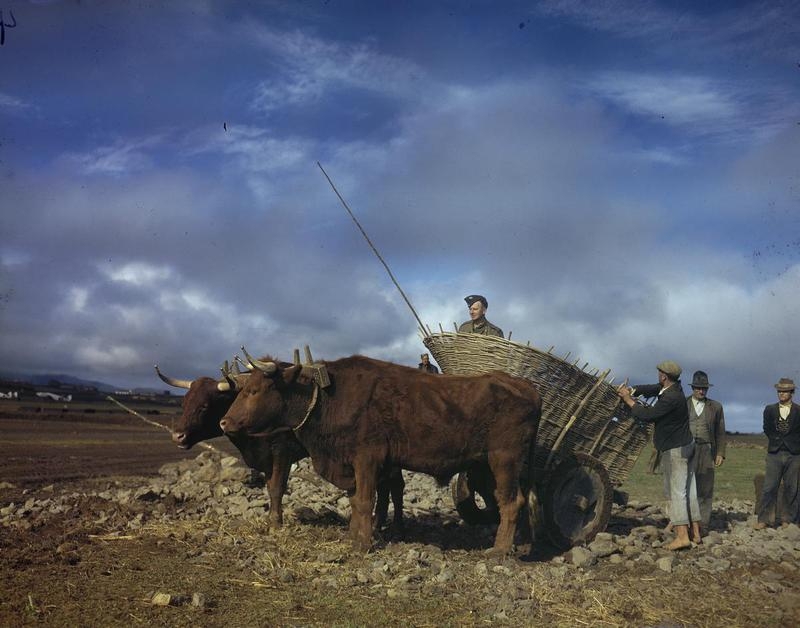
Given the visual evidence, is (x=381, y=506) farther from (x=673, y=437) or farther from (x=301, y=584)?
(x=673, y=437)

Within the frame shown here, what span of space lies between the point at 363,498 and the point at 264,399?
196 centimetres

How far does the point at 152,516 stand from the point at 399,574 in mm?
5115

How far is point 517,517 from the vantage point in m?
10.1

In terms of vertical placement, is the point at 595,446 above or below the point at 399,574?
above

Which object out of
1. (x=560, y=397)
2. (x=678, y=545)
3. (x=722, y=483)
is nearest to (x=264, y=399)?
(x=560, y=397)

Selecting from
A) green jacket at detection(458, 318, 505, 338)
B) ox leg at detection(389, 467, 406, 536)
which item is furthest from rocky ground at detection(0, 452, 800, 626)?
green jacket at detection(458, 318, 505, 338)

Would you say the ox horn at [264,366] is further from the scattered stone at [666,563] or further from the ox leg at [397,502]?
the scattered stone at [666,563]

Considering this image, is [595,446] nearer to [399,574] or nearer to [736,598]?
[736,598]

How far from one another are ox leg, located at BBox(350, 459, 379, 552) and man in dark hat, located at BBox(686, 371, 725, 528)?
5.77 m

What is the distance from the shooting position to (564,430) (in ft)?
34.4

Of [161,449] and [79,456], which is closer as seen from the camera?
[79,456]

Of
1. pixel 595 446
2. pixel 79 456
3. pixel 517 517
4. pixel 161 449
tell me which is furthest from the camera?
pixel 161 449

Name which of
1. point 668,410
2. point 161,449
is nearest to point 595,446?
point 668,410

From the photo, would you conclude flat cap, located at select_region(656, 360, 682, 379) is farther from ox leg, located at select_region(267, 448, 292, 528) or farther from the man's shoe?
ox leg, located at select_region(267, 448, 292, 528)
